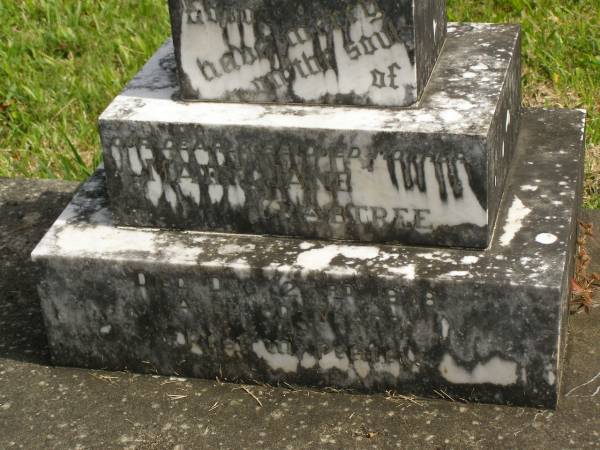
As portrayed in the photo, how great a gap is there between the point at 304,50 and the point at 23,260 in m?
1.34

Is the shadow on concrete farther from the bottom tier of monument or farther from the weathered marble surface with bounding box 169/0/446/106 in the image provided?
the weathered marble surface with bounding box 169/0/446/106

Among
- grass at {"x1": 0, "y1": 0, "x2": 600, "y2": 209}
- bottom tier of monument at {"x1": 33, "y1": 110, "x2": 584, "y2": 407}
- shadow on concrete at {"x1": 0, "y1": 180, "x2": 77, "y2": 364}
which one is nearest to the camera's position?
bottom tier of monument at {"x1": 33, "y1": 110, "x2": 584, "y2": 407}

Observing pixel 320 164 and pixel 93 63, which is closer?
pixel 320 164

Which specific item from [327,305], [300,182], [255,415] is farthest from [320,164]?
[255,415]

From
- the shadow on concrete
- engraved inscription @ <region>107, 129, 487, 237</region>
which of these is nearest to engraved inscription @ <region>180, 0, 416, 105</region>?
engraved inscription @ <region>107, 129, 487, 237</region>

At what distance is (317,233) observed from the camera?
2906 mm

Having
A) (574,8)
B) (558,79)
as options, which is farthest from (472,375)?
(574,8)

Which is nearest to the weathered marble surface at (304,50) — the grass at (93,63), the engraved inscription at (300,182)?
the engraved inscription at (300,182)

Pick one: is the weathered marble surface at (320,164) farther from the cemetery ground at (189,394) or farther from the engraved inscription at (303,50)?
the cemetery ground at (189,394)

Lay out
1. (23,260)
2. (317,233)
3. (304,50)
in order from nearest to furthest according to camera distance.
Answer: (304,50), (317,233), (23,260)

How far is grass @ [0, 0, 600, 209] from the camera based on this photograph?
4.35 metres

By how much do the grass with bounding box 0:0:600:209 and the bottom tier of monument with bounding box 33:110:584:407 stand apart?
125 centimetres

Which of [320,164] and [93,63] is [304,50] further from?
[93,63]

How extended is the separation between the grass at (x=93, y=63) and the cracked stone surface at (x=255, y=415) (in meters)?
1.26
